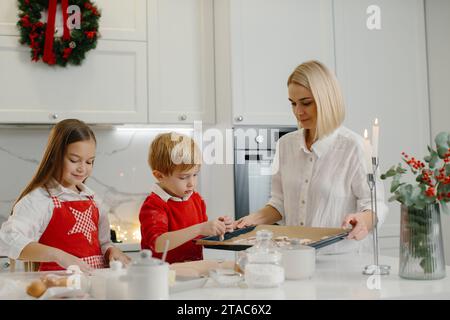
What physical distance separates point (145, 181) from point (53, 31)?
923 millimetres

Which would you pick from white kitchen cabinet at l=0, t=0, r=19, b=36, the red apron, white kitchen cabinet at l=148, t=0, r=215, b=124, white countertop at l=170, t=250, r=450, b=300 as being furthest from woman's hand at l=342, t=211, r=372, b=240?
white kitchen cabinet at l=0, t=0, r=19, b=36


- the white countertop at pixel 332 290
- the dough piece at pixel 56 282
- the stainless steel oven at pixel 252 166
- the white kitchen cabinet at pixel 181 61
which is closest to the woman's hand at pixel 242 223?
the white countertop at pixel 332 290

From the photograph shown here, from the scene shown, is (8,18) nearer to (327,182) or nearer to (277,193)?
(277,193)

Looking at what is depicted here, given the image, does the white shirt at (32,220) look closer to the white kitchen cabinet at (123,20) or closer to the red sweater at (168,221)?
the red sweater at (168,221)

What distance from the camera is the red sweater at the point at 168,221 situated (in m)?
1.66

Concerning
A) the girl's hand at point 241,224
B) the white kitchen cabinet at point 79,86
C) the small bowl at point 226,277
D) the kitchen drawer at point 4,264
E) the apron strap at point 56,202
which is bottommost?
the kitchen drawer at point 4,264

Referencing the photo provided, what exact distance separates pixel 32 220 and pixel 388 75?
82.4 inches

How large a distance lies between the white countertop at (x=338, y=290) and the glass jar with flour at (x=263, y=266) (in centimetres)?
2

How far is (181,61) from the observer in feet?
9.50

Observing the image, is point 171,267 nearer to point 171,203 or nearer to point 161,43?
point 171,203

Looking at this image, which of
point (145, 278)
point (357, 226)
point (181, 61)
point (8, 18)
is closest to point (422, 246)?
point (357, 226)

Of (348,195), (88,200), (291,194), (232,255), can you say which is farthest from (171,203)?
(232,255)

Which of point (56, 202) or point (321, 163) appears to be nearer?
point (56, 202)

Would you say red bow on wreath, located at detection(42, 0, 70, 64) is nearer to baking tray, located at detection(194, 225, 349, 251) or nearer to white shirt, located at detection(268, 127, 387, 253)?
white shirt, located at detection(268, 127, 387, 253)
